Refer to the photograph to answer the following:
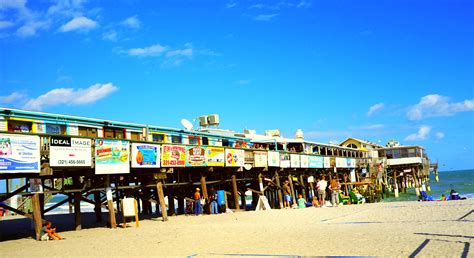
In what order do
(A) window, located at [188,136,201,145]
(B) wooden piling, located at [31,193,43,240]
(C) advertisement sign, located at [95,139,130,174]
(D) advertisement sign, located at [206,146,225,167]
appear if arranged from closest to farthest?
(B) wooden piling, located at [31,193,43,240] < (C) advertisement sign, located at [95,139,130,174] < (D) advertisement sign, located at [206,146,225,167] < (A) window, located at [188,136,201,145]

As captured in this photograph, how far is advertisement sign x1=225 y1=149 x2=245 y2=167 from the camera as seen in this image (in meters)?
26.2

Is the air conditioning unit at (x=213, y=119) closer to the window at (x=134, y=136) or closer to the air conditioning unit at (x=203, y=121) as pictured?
the air conditioning unit at (x=203, y=121)

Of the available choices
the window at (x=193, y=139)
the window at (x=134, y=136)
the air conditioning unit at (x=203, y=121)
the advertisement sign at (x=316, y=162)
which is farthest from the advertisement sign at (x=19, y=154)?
the advertisement sign at (x=316, y=162)

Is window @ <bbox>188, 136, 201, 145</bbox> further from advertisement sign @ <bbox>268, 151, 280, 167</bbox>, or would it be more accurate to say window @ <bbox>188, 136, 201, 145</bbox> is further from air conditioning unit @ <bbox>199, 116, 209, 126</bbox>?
air conditioning unit @ <bbox>199, 116, 209, 126</bbox>

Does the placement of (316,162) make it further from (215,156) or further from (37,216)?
(37,216)

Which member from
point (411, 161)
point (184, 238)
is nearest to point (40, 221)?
point (184, 238)

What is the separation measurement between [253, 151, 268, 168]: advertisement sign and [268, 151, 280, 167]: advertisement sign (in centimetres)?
57

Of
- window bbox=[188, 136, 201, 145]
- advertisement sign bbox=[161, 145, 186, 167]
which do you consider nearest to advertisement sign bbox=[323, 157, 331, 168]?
window bbox=[188, 136, 201, 145]

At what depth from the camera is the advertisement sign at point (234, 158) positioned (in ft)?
86.1

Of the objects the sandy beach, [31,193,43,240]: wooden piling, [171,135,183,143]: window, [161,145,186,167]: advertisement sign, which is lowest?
the sandy beach

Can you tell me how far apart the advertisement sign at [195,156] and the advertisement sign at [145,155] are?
2.43 metres

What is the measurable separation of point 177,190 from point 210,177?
306cm

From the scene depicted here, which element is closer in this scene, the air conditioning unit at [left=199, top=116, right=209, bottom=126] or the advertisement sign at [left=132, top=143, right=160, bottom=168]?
the advertisement sign at [left=132, top=143, right=160, bottom=168]

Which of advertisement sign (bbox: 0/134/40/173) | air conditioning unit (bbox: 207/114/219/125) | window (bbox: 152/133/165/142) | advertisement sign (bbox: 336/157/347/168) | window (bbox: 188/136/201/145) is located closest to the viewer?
advertisement sign (bbox: 0/134/40/173)
